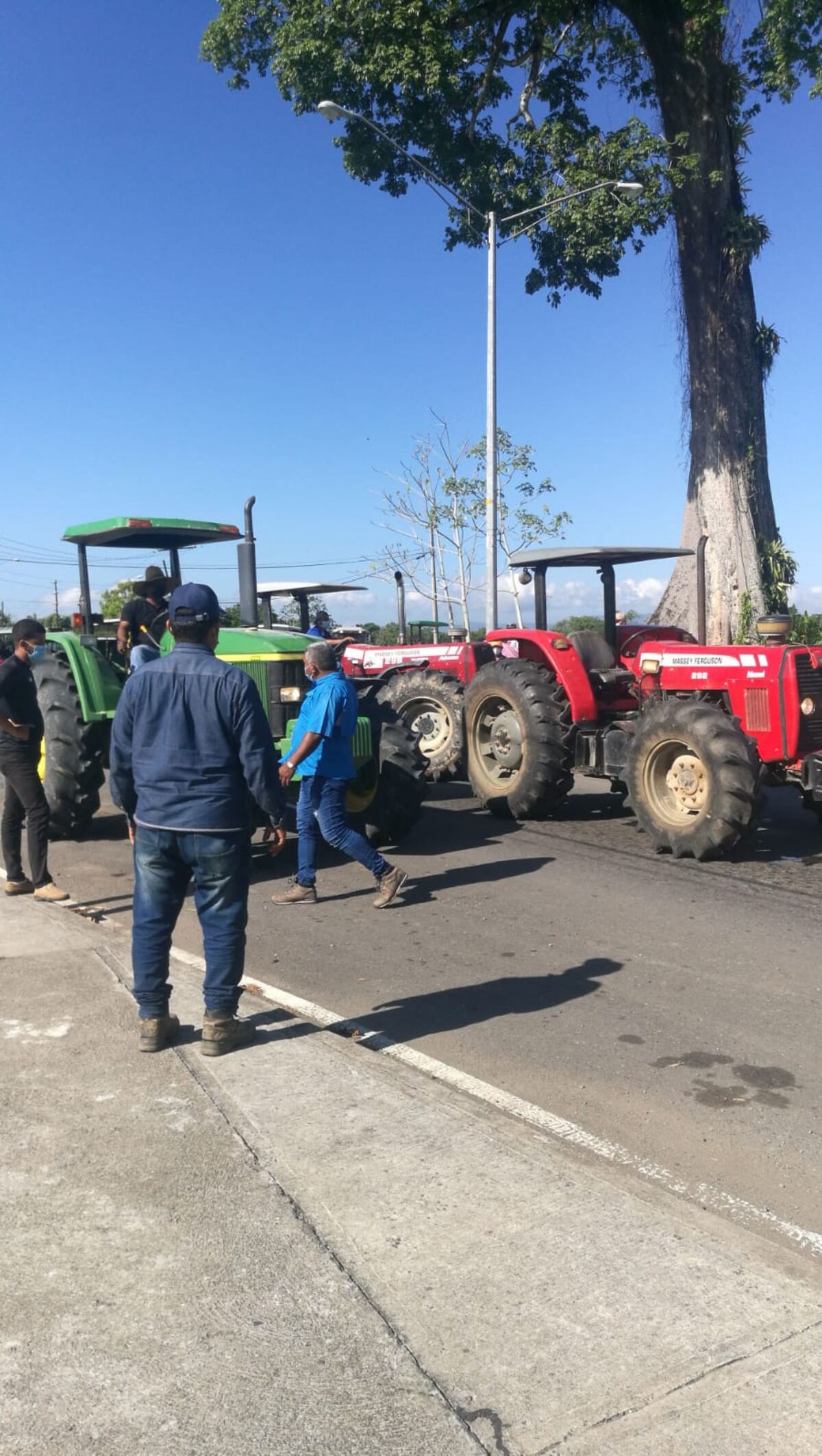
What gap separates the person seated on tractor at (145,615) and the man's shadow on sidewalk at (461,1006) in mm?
4550

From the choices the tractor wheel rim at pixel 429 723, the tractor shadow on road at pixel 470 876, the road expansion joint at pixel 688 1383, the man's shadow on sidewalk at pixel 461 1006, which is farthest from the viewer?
the tractor wheel rim at pixel 429 723

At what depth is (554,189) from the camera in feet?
67.8

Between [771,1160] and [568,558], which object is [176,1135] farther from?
[568,558]

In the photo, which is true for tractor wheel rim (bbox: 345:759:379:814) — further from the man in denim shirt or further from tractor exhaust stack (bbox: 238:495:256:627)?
the man in denim shirt

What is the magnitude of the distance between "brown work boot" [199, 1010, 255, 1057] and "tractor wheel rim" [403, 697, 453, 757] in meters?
7.39

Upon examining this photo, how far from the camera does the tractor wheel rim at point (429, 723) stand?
11.9 meters

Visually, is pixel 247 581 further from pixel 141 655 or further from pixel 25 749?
pixel 25 749

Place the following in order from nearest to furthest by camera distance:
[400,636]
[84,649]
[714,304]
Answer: [84,649], [400,636], [714,304]

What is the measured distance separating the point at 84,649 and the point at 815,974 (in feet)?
21.7

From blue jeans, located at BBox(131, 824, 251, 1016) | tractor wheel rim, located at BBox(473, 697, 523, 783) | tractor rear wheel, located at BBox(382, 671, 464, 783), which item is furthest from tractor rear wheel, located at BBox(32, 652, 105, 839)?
blue jeans, located at BBox(131, 824, 251, 1016)

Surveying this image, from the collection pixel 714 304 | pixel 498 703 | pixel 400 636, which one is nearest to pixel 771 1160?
pixel 498 703

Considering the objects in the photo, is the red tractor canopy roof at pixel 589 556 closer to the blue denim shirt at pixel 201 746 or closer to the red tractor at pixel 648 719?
the red tractor at pixel 648 719

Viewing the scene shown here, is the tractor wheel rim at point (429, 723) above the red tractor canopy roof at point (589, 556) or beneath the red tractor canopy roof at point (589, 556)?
beneath

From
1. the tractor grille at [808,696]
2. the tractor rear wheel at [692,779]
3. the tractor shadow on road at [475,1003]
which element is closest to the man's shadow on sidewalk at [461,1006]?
the tractor shadow on road at [475,1003]
